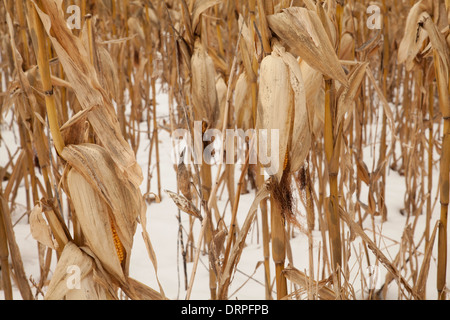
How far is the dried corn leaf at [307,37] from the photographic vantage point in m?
0.45

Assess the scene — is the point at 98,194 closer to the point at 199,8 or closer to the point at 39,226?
the point at 39,226

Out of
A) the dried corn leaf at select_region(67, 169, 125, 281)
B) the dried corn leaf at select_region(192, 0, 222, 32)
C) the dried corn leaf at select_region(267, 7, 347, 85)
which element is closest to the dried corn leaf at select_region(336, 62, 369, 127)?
the dried corn leaf at select_region(267, 7, 347, 85)

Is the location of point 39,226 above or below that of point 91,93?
below

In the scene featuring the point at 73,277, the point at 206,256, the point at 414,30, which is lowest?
the point at 206,256

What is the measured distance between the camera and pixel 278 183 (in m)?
0.47

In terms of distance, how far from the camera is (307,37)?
47 cm

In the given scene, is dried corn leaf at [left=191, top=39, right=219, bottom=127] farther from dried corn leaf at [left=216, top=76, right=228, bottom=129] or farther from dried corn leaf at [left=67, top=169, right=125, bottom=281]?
dried corn leaf at [left=67, top=169, right=125, bottom=281]

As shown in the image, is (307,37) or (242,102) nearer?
(307,37)

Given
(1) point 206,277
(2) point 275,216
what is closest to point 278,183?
(2) point 275,216

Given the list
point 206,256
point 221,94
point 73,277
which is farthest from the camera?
point 206,256

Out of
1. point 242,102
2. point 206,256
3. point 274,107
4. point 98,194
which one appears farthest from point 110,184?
point 206,256

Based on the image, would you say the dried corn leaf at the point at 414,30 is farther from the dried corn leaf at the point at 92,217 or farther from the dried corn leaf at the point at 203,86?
the dried corn leaf at the point at 92,217

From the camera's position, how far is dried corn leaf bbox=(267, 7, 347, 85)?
0.45m
